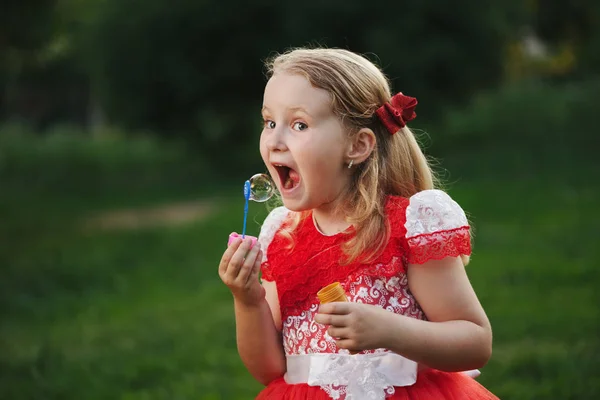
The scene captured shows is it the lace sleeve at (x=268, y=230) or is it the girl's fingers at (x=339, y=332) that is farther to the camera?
the lace sleeve at (x=268, y=230)

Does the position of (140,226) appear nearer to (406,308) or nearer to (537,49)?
(406,308)

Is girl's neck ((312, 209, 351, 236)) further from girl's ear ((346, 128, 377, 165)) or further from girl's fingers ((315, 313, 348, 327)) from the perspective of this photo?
girl's fingers ((315, 313, 348, 327))

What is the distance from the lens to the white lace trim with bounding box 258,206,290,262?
2641mm

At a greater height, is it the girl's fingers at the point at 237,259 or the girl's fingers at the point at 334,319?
the girl's fingers at the point at 237,259

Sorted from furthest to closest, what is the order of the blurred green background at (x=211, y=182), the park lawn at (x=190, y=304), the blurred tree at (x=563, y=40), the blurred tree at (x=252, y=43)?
1. the blurred tree at (x=563, y=40)
2. the blurred tree at (x=252, y=43)
3. the blurred green background at (x=211, y=182)
4. the park lawn at (x=190, y=304)

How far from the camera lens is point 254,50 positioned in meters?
18.9

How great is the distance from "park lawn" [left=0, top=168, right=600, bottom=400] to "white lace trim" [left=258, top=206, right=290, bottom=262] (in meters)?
1.25

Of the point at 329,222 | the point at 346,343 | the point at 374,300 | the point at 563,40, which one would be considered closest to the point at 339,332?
the point at 346,343

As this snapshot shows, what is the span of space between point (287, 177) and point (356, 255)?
281 mm

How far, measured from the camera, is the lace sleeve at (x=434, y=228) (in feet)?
7.54

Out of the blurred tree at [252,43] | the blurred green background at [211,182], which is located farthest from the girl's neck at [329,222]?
the blurred tree at [252,43]

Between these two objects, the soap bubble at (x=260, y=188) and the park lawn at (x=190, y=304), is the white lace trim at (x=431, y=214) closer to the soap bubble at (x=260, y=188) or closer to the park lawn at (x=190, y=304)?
the soap bubble at (x=260, y=188)

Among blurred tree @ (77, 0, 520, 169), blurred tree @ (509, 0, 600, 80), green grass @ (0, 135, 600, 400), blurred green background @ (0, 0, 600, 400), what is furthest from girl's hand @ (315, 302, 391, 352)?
blurred tree @ (509, 0, 600, 80)

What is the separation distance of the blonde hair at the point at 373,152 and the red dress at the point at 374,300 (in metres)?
0.04
